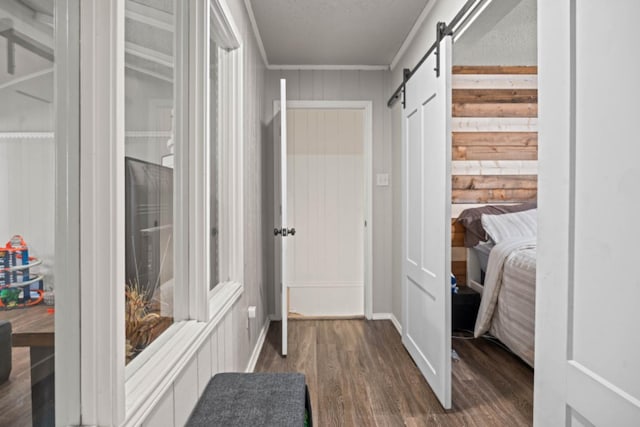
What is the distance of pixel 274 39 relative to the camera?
3.37 metres

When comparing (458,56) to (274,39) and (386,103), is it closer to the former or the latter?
(386,103)

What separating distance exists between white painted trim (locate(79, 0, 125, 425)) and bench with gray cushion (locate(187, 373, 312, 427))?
17.0 inches

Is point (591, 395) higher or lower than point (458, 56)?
lower

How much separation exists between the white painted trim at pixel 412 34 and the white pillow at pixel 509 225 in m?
1.60

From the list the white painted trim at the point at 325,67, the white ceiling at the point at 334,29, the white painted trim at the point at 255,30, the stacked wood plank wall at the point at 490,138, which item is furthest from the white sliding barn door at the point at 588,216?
the white painted trim at the point at 325,67

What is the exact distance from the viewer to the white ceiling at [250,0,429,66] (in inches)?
110

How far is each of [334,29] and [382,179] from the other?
1.49m

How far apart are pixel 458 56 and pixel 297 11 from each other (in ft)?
4.96

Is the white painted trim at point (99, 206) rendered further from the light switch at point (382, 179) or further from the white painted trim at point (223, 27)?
the light switch at point (382, 179)

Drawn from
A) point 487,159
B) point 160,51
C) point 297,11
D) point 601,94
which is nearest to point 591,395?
point 601,94

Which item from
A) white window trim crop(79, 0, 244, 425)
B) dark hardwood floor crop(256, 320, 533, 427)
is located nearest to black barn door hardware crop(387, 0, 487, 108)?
white window trim crop(79, 0, 244, 425)

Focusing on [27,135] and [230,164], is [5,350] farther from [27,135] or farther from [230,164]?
[230,164]

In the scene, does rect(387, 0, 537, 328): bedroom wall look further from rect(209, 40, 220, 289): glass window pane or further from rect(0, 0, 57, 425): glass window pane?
rect(0, 0, 57, 425): glass window pane

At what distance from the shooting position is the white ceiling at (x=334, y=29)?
279 cm
